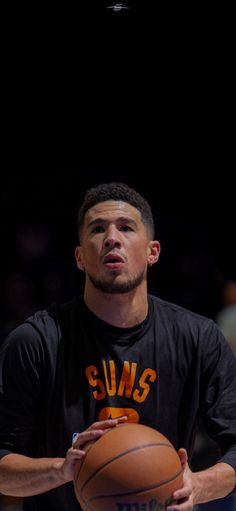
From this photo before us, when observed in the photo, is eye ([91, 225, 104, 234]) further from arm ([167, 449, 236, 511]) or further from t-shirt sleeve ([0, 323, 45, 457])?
arm ([167, 449, 236, 511])

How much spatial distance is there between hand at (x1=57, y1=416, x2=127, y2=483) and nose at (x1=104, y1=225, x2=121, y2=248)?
0.65 m

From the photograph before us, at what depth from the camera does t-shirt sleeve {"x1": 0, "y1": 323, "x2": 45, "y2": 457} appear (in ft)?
10.1

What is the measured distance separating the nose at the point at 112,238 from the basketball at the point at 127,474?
692mm

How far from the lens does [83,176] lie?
21.8 ft

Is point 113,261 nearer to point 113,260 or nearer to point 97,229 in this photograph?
point 113,260

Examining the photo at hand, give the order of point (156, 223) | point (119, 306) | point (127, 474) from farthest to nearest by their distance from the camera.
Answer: point (156, 223) → point (119, 306) → point (127, 474)

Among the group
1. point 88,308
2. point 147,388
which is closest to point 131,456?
point 147,388

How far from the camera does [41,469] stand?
286cm

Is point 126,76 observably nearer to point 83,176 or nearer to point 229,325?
point 83,176

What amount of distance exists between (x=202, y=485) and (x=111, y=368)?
510 mm

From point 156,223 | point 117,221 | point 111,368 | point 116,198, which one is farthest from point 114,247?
point 156,223

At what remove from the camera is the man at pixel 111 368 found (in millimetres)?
3092

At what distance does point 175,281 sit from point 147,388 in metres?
3.31

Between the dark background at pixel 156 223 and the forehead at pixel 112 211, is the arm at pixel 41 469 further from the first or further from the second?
the dark background at pixel 156 223
